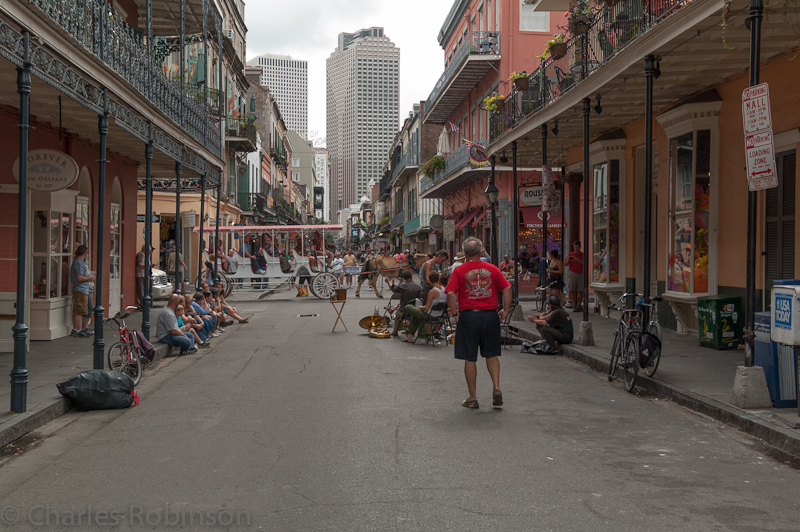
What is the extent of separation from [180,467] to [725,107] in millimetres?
10515

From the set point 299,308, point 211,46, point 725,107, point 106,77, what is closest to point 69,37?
point 106,77

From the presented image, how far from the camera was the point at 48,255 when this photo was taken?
13211 mm

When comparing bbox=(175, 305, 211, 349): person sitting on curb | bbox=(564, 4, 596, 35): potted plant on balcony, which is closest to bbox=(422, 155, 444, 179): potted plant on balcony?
bbox=(564, 4, 596, 35): potted plant on balcony

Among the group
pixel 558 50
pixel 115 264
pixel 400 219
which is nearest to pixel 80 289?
pixel 115 264

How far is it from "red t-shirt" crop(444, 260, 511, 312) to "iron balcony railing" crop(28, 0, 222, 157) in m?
5.01

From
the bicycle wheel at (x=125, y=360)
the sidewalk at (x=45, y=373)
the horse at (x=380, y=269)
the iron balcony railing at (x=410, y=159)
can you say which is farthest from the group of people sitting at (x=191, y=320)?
the iron balcony railing at (x=410, y=159)

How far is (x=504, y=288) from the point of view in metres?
7.88

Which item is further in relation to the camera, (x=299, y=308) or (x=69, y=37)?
(x=299, y=308)

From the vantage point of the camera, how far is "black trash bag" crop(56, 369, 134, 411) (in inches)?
315

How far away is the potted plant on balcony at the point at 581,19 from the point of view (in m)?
13.7

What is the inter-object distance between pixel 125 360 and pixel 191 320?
4063 mm

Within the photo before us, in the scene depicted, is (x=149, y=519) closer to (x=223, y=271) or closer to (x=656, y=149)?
(x=656, y=149)

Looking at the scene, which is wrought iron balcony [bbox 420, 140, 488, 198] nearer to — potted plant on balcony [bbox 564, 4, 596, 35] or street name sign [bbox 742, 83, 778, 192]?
potted plant on balcony [bbox 564, 4, 596, 35]

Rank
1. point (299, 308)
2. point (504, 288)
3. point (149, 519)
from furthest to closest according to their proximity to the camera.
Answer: point (299, 308) < point (504, 288) < point (149, 519)
